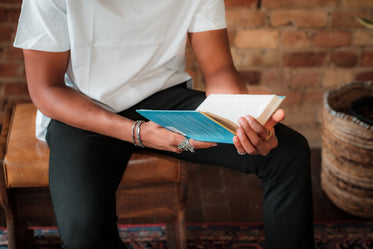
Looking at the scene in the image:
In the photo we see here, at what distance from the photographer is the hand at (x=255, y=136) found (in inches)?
37.2

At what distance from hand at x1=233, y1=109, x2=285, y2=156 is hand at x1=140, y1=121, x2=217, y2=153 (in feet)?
0.34

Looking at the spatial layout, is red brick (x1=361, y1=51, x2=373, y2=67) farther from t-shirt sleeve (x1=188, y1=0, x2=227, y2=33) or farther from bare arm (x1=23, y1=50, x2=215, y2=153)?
bare arm (x1=23, y1=50, x2=215, y2=153)

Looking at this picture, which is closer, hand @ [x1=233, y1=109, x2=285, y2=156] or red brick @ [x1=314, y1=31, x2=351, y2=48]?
hand @ [x1=233, y1=109, x2=285, y2=156]

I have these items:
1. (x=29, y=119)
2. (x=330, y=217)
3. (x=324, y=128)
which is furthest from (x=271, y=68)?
(x=29, y=119)

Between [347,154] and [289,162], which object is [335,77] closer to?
[347,154]

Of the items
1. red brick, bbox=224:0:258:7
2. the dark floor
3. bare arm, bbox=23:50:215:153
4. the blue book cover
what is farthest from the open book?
red brick, bbox=224:0:258:7

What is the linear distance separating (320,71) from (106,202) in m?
1.45

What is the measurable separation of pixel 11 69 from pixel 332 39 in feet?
5.26

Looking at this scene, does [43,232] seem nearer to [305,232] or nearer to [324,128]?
[305,232]

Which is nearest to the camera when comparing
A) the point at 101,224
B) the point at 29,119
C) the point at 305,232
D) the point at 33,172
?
the point at 101,224

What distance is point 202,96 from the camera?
1.30 meters

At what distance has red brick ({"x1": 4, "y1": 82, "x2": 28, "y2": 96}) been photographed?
2.07 metres

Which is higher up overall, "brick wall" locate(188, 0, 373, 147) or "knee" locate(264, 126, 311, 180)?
"brick wall" locate(188, 0, 373, 147)

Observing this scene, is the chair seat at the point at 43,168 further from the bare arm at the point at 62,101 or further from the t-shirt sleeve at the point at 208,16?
the t-shirt sleeve at the point at 208,16
